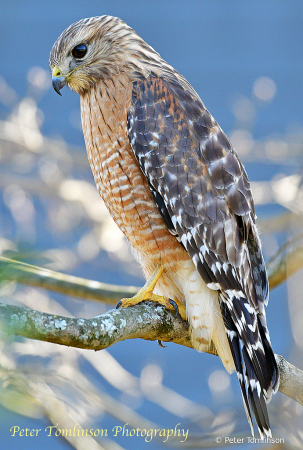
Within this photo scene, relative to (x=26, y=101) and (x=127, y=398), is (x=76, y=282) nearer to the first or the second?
(x=127, y=398)

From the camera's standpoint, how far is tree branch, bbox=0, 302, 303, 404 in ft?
5.66

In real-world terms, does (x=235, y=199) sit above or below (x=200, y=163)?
below

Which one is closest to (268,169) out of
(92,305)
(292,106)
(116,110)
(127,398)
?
(292,106)

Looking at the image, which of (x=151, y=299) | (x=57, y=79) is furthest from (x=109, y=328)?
(x=57, y=79)

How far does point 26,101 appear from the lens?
15.7 feet

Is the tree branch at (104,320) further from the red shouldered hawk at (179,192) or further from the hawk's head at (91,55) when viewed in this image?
the hawk's head at (91,55)

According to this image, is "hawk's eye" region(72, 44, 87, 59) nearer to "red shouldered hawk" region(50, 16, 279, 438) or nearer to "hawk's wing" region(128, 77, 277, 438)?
"red shouldered hawk" region(50, 16, 279, 438)

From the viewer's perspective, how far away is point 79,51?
2.98 metres

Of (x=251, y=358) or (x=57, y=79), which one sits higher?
(x=57, y=79)

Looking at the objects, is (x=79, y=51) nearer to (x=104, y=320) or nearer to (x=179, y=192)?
(x=179, y=192)

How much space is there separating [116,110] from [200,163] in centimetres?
55

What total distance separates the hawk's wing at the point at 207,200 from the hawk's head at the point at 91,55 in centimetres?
24

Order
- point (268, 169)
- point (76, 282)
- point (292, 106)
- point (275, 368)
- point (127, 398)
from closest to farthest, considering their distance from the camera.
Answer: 1. point (275, 368)
2. point (76, 282)
3. point (127, 398)
4. point (268, 169)
5. point (292, 106)

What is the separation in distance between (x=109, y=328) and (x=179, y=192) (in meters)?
0.95
